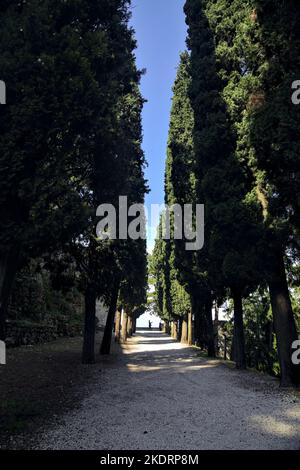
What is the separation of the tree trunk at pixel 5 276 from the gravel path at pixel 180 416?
7.30 ft

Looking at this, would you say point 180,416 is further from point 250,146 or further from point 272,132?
point 250,146

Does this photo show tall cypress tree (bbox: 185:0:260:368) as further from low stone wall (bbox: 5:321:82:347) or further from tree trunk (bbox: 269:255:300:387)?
low stone wall (bbox: 5:321:82:347)

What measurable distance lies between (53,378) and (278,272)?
737 centimetres

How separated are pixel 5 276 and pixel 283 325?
26.1 ft

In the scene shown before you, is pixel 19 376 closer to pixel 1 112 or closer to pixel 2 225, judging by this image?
pixel 2 225

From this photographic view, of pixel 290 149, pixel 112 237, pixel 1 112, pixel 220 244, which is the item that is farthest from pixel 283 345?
pixel 1 112

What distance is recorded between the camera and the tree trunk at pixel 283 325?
1098 centimetres

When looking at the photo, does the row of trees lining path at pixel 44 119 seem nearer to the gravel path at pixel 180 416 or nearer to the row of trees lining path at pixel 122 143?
the row of trees lining path at pixel 122 143

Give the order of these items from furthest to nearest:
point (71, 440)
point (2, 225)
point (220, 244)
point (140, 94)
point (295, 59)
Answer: point (140, 94), point (220, 244), point (295, 59), point (2, 225), point (71, 440)

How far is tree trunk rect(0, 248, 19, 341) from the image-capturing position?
23.8 feet

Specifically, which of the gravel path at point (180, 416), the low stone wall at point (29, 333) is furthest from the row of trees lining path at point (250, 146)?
the low stone wall at point (29, 333)

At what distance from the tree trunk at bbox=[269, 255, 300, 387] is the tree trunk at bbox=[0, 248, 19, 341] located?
7.25 m

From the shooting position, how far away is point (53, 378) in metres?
11.1

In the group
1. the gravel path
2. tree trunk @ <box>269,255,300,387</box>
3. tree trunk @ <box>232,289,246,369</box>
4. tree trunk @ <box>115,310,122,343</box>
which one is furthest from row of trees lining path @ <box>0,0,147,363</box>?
tree trunk @ <box>115,310,122,343</box>
